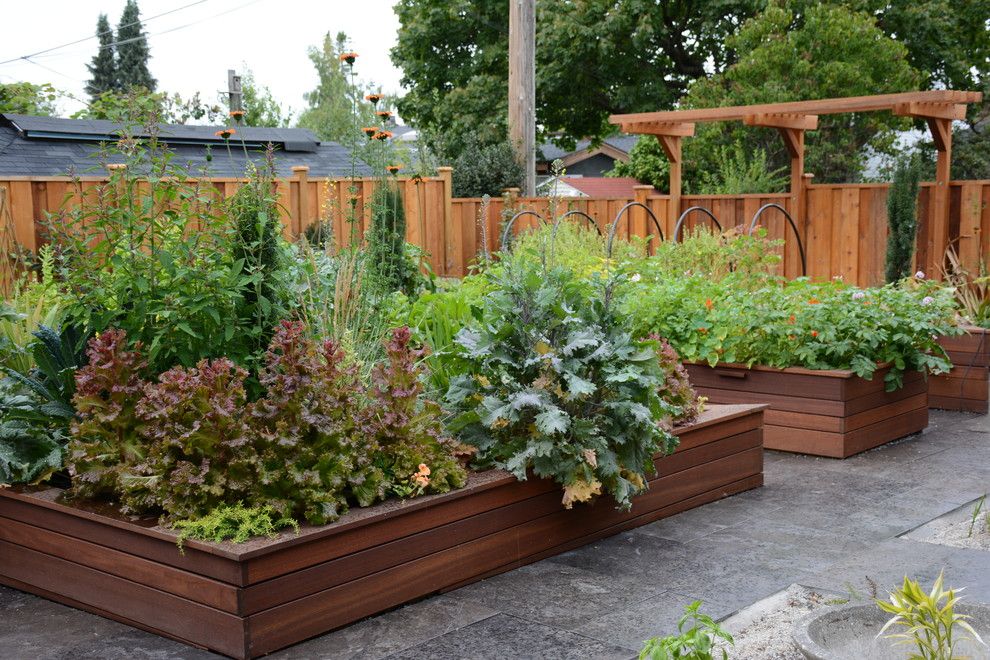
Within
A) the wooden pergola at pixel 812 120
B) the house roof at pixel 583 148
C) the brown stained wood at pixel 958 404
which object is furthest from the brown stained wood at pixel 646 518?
the house roof at pixel 583 148

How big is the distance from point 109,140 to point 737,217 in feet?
22.9

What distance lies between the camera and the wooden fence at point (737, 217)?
10.0m

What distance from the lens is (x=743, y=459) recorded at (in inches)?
197

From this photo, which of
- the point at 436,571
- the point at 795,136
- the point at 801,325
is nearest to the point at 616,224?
the point at 795,136

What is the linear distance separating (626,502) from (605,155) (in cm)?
4052

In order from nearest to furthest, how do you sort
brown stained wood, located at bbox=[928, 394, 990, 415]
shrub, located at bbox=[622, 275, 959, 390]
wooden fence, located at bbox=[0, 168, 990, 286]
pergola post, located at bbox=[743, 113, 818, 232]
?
1. shrub, located at bbox=[622, 275, 959, 390]
2. brown stained wood, located at bbox=[928, 394, 990, 415]
3. wooden fence, located at bbox=[0, 168, 990, 286]
4. pergola post, located at bbox=[743, 113, 818, 232]

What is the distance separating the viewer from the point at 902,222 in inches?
388

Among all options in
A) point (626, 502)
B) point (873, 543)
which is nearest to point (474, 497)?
point (626, 502)

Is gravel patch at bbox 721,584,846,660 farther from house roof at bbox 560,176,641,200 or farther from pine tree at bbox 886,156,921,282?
house roof at bbox 560,176,641,200

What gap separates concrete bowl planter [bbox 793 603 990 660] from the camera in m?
2.54

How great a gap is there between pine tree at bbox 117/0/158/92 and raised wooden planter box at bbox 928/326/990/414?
160 ft

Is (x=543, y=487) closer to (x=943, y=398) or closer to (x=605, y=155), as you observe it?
(x=943, y=398)

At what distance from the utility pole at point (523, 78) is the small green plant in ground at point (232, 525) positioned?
10.5m

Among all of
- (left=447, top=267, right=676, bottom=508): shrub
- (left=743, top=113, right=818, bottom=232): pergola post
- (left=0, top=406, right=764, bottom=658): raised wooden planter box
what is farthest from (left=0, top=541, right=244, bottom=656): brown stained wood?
(left=743, top=113, right=818, bottom=232): pergola post
